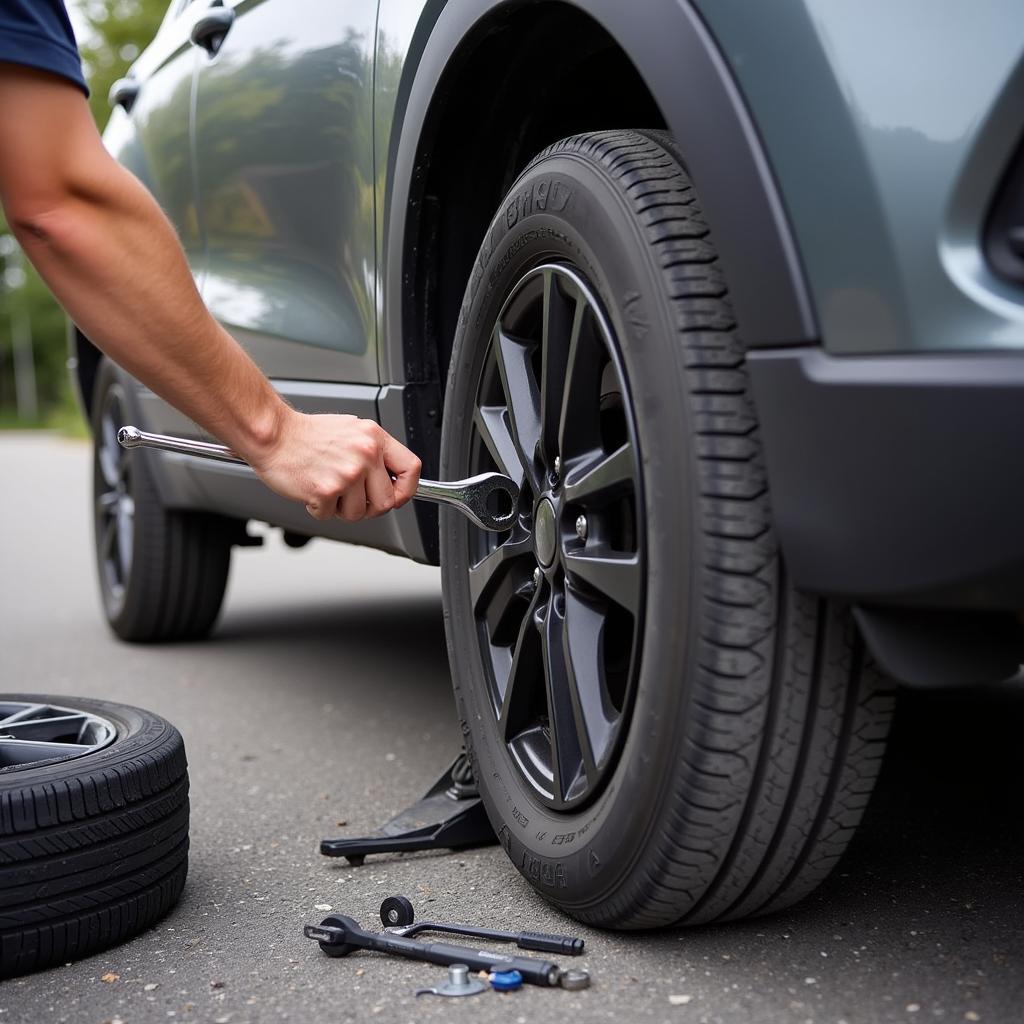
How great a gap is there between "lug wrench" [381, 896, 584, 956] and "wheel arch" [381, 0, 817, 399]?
2.68 feet

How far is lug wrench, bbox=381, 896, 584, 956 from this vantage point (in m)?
1.66

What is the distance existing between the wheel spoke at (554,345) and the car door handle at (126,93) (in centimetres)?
223

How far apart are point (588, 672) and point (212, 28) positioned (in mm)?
1804

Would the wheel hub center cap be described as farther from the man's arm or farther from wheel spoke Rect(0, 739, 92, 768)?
wheel spoke Rect(0, 739, 92, 768)

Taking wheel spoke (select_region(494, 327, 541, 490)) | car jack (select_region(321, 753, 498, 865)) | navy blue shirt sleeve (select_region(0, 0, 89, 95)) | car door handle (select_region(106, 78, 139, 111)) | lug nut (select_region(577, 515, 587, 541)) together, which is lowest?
car jack (select_region(321, 753, 498, 865))

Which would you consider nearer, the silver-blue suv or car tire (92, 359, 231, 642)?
the silver-blue suv

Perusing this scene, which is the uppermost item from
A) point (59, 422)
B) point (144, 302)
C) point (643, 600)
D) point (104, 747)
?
point (144, 302)

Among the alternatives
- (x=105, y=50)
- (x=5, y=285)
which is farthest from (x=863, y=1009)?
(x=5, y=285)

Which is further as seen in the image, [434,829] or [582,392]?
[434,829]

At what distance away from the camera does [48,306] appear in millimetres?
46562

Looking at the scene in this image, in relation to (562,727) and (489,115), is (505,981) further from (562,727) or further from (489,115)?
(489,115)

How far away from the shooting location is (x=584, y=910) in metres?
1.72

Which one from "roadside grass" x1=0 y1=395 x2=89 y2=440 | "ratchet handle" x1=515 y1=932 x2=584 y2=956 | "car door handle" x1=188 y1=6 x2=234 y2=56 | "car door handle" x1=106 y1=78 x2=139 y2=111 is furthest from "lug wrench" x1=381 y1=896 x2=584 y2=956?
"roadside grass" x1=0 y1=395 x2=89 y2=440

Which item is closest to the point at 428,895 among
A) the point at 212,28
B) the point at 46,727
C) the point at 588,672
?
the point at 588,672
